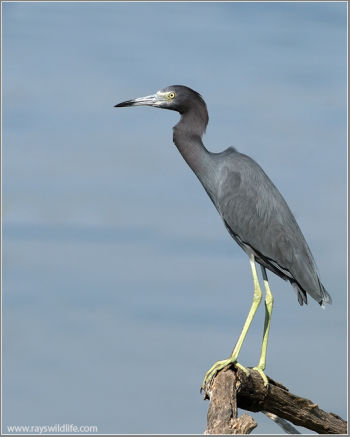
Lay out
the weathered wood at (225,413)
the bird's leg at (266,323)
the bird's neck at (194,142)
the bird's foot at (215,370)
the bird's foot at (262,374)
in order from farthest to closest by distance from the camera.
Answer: the bird's neck at (194,142) → the bird's leg at (266,323) → the bird's foot at (262,374) → the bird's foot at (215,370) → the weathered wood at (225,413)

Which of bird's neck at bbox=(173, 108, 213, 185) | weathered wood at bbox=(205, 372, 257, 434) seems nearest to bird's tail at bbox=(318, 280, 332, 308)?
weathered wood at bbox=(205, 372, 257, 434)

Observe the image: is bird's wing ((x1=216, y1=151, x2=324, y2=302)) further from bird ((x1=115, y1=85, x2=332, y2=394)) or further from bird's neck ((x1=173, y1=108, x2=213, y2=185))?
bird's neck ((x1=173, y1=108, x2=213, y2=185))

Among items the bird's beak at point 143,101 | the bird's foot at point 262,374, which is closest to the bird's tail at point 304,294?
the bird's foot at point 262,374

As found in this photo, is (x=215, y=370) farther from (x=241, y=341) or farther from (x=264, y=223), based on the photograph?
(x=264, y=223)

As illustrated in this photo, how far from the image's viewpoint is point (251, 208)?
11.4 metres

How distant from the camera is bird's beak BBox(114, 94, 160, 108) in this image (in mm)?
12105

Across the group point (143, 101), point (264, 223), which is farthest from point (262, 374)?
point (143, 101)

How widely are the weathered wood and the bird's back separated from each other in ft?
6.19

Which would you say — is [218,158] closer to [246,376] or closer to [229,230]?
[229,230]

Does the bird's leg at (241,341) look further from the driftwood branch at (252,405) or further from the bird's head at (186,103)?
the bird's head at (186,103)

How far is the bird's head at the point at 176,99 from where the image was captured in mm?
11797

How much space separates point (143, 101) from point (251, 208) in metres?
2.32

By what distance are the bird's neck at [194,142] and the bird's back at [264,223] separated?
0.21 m

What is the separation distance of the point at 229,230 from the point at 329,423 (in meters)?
2.89
